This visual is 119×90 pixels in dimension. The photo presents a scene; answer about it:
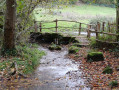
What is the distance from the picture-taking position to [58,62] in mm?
10062

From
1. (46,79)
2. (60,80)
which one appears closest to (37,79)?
(46,79)

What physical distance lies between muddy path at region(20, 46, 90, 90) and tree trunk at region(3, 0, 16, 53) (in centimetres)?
190

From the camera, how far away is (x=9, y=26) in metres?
8.85

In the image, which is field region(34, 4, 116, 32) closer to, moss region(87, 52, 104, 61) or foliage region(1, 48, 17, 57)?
moss region(87, 52, 104, 61)

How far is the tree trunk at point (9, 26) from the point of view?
340 inches

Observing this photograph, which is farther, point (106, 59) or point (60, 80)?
point (106, 59)

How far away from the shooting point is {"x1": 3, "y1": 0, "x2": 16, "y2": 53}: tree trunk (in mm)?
8631

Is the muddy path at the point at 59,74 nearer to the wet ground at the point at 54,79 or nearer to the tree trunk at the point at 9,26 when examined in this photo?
the wet ground at the point at 54,79

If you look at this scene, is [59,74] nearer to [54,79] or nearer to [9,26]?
[54,79]

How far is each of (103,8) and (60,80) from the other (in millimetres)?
30497

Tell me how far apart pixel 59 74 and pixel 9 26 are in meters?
3.44

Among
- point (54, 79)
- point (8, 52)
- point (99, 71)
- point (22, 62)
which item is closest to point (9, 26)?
point (8, 52)

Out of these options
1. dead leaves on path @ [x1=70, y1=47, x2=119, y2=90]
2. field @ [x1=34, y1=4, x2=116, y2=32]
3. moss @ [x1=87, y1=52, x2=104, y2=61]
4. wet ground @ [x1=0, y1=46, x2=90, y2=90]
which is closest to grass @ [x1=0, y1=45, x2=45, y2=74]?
wet ground @ [x1=0, y1=46, x2=90, y2=90]

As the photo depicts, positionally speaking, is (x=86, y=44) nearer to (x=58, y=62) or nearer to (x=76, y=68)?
(x=58, y=62)
